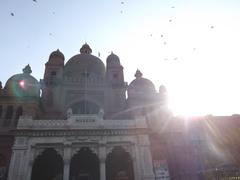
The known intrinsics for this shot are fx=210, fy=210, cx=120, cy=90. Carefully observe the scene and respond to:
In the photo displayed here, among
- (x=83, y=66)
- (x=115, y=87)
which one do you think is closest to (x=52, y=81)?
(x=83, y=66)

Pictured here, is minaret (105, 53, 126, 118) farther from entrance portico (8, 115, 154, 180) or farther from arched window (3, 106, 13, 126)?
arched window (3, 106, 13, 126)

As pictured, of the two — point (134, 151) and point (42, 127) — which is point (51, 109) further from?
point (134, 151)

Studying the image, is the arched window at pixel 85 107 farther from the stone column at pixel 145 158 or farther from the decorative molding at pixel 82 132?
the stone column at pixel 145 158

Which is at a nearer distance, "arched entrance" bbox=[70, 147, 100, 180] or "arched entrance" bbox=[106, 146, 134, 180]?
"arched entrance" bbox=[70, 147, 100, 180]

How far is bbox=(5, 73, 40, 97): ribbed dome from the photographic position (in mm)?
21734

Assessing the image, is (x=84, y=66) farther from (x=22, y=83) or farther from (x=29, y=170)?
(x=29, y=170)

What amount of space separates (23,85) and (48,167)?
9.67 m

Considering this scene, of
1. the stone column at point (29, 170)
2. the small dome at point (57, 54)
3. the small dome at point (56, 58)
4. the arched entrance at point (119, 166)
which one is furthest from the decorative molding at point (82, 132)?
the small dome at point (57, 54)

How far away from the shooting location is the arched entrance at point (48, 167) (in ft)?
56.0

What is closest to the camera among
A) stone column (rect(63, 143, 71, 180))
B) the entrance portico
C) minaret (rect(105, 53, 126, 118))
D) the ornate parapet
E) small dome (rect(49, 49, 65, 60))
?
stone column (rect(63, 143, 71, 180))

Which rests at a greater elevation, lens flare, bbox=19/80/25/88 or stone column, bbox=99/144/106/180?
lens flare, bbox=19/80/25/88

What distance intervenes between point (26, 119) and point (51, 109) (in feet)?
19.9

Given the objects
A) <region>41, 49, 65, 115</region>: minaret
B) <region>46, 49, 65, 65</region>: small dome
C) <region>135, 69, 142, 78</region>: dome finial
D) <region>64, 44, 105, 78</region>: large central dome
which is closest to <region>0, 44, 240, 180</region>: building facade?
<region>41, 49, 65, 115</region>: minaret

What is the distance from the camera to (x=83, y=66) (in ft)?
90.6
